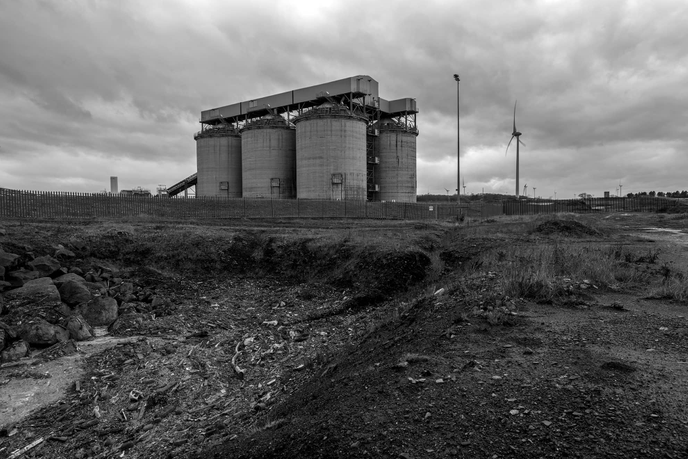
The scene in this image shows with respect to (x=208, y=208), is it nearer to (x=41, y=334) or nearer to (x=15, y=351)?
(x=41, y=334)

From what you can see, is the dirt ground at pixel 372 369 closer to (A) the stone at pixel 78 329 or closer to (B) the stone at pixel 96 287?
(A) the stone at pixel 78 329

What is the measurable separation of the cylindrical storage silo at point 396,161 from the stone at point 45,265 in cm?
4678

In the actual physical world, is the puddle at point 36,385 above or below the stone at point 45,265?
below

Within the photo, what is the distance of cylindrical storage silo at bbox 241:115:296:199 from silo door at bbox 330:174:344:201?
8.39 metres

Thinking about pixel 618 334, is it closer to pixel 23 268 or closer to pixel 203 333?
pixel 203 333

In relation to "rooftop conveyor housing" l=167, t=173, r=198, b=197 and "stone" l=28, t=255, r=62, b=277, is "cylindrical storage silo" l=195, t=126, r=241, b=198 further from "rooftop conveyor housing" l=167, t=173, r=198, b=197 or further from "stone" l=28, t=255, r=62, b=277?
"stone" l=28, t=255, r=62, b=277

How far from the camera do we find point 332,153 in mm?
50750

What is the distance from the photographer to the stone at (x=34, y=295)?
11859 mm

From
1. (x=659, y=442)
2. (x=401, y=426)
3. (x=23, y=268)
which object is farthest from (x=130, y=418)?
(x=23, y=268)

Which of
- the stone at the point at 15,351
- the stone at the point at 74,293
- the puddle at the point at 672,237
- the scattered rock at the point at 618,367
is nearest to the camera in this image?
the scattered rock at the point at 618,367

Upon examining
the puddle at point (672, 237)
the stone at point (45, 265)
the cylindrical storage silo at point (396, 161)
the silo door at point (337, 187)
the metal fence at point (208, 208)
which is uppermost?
the cylindrical storage silo at point (396, 161)

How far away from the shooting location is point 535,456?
3.48 m

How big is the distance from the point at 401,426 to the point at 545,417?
52.0 inches

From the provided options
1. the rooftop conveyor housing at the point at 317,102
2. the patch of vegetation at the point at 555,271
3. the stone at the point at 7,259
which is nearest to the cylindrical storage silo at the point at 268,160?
the rooftop conveyor housing at the point at 317,102
